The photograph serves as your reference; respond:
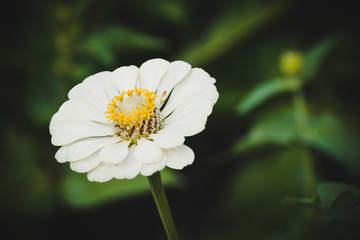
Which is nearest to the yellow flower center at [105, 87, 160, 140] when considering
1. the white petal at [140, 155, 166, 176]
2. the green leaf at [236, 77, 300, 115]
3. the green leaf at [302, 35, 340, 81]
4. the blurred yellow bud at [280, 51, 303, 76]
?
the white petal at [140, 155, 166, 176]

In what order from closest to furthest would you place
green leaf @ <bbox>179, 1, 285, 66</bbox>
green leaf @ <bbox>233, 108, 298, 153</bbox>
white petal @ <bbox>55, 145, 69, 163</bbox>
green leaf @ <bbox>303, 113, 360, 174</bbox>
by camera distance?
white petal @ <bbox>55, 145, 69, 163</bbox> → green leaf @ <bbox>303, 113, 360, 174</bbox> → green leaf @ <bbox>233, 108, 298, 153</bbox> → green leaf @ <bbox>179, 1, 285, 66</bbox>

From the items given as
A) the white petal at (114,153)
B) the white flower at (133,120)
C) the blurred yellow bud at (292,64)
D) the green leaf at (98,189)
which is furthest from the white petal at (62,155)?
the blurred yellow bud at (292,64)

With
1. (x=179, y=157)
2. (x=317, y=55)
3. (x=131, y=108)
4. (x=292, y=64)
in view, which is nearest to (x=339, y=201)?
(x=179, y=157)

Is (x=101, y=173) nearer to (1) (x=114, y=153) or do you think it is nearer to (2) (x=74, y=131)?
(1) (x=114, y=153)

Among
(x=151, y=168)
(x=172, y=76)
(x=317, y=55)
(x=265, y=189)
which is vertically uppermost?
(x=317, y=55)

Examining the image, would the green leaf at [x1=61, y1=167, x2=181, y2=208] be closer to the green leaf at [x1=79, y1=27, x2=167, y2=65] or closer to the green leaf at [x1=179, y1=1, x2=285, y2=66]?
the green leaf at [x1=79, y1=27, x2=167, y2=65]
